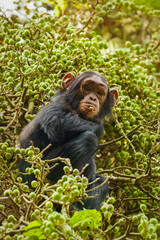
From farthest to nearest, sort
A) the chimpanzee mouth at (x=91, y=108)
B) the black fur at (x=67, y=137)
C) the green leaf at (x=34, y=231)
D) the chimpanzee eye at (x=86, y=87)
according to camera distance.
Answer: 1. the chimpanzee eye at (x=86, y=87)
2. the chimpanzee mouth at (x=91, y=108)
3. the black fur at (x=67, y=137)
4. the green leaf at (x=34, y=231)

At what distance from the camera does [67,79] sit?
3902 millimetres

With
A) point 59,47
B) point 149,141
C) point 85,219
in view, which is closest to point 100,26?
point 59,47

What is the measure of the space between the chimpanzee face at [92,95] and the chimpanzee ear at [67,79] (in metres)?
0.19

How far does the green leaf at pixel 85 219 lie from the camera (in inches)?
87.0

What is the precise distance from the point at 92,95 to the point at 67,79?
0.38 m

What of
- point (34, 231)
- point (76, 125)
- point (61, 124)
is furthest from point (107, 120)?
point (34, 231)

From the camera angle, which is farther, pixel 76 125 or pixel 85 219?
pixel 76 125

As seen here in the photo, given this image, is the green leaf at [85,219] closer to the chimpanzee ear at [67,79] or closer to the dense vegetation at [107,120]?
the dense vegetation at [107,120]

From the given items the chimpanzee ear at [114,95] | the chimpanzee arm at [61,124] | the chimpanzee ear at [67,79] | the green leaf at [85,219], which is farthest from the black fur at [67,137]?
the green leaf at [85,219]

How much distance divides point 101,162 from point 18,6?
99.9 inches

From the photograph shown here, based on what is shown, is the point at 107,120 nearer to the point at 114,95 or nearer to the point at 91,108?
the point at 114,95

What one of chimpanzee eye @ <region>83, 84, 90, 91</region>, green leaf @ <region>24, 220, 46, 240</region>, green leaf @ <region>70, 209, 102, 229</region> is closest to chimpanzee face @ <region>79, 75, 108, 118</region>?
chimpanzee eye @ <region>83, 84, 90, 91</region>

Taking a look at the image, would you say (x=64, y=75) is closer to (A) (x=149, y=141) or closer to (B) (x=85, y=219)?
(A) (x=149, y=141)

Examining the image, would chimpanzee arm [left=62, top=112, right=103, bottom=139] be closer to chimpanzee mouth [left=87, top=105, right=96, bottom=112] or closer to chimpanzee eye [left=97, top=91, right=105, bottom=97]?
chimpanzee mouth [left=87, top=105, right=96, bottom=112]
